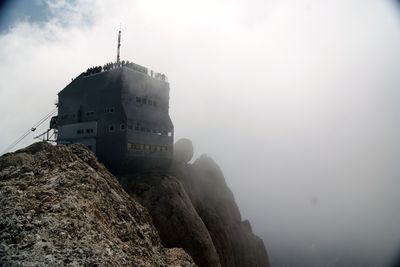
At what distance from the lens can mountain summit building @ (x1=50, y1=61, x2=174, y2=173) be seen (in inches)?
1844

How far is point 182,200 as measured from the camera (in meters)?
46.3

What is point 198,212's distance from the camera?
53.5m

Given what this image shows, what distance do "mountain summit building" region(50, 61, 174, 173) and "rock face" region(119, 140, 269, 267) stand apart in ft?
11.7

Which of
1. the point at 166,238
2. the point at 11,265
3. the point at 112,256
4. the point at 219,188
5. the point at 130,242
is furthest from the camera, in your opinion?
the point at 219,188

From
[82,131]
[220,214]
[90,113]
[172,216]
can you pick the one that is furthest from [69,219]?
[220,214]

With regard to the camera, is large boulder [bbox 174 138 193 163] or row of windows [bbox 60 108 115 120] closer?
row of windows [bbox 60 108 115 120]

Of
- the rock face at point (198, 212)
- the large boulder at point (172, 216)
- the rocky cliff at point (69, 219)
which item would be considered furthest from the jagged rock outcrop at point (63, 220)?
the rock face at point (198, 212)

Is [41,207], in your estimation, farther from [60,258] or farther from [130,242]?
[130,242]

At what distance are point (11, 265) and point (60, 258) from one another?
1092mm

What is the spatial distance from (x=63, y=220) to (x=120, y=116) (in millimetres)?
37939

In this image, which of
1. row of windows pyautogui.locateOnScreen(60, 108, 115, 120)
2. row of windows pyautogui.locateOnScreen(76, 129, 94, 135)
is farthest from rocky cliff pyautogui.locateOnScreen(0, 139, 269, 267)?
row of windows pyautogui.locateOnScreen(76, 129, 94, 135)

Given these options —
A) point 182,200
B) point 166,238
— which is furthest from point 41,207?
point 182,200

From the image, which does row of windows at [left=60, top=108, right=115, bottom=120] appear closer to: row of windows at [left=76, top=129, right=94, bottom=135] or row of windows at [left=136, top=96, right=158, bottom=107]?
row of windows at [left=76, top=129, right=94, bottom=135]

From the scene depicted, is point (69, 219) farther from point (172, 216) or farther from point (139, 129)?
point (139, 129)
